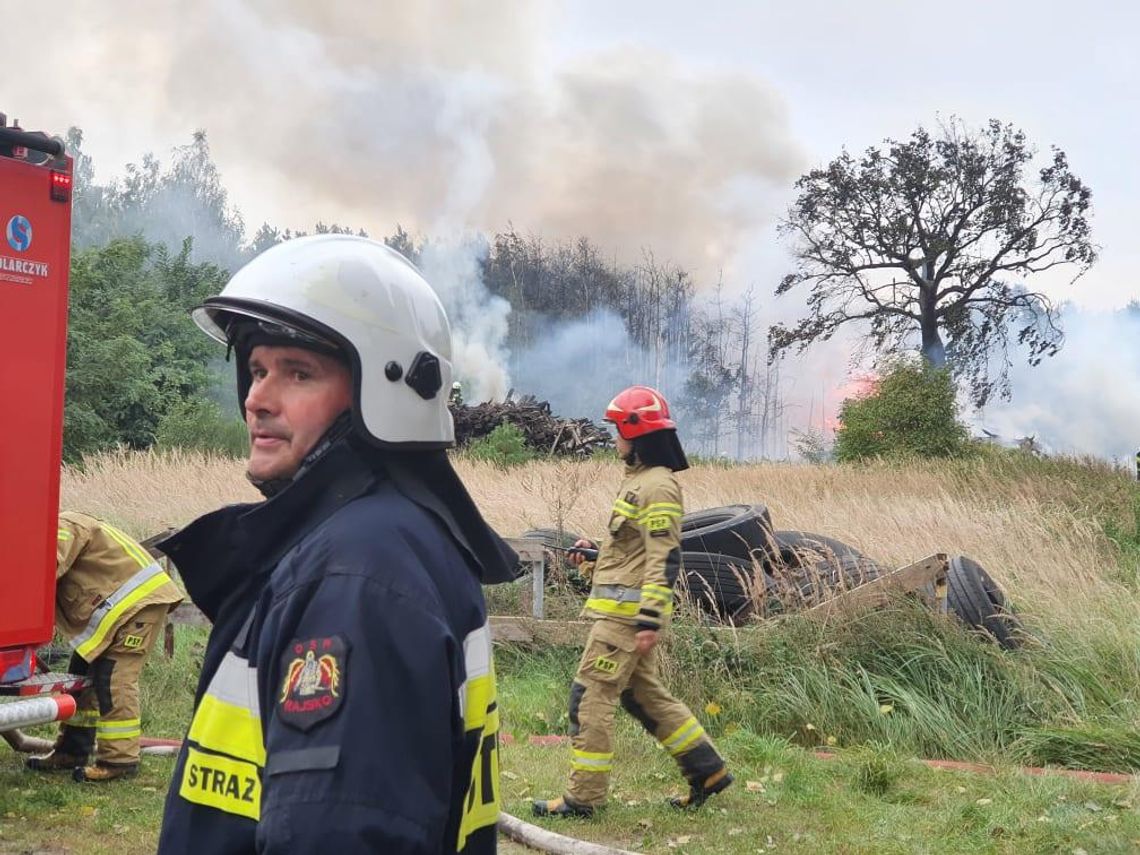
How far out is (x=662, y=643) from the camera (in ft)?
22.4

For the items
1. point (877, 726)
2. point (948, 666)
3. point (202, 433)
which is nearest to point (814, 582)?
point (948, 666)

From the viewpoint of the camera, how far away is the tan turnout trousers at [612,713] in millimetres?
5117

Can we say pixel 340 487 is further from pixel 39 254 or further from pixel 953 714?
pixel 953 714

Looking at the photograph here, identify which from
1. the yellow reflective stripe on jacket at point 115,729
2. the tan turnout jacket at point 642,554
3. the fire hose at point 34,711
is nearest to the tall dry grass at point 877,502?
the tan turnout jacket at point 642,554

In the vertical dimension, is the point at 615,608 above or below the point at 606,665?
above

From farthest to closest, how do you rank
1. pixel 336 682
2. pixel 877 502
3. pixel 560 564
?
pixel 877 502, pixel 560 564, pixel 336 682

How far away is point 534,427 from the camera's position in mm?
24766

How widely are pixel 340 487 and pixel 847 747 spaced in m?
5.17

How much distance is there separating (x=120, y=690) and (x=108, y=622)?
35 cm

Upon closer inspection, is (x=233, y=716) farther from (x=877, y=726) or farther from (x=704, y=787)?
(x=877, y=726)

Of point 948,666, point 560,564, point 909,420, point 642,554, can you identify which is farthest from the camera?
point 909,420

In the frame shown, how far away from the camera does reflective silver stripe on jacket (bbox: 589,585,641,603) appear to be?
17.1 ft

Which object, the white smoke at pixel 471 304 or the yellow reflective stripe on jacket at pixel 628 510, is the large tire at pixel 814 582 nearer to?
the yellow reflective stripe on jacket at pixel 628 510

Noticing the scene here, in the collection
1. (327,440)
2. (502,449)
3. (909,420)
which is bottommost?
(327,440)
